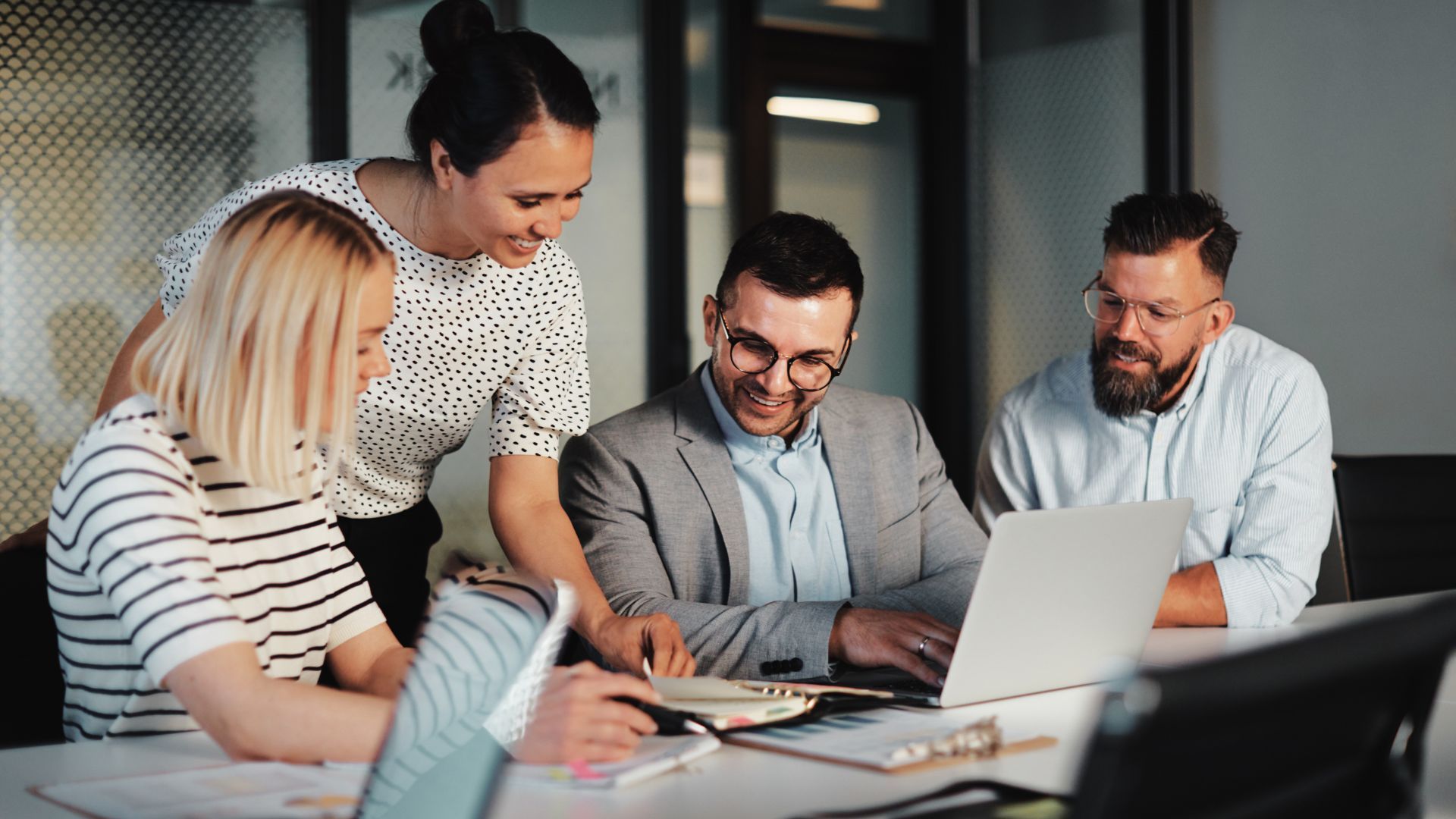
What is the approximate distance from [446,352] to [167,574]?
32.4 inches

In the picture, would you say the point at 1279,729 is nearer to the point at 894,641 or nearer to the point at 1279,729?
the point at 1279,729

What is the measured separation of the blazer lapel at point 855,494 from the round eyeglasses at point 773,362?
0.15m

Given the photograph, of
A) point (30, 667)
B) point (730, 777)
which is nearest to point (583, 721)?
point (730, 777)

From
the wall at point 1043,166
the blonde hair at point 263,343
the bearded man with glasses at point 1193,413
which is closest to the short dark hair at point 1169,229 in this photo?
the bearded man with glasses at point 1193,413

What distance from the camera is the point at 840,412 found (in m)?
2.36

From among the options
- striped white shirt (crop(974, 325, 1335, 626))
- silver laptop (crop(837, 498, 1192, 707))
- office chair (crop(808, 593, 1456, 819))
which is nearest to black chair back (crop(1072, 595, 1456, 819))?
office chair (crop(808, 593, 1456, 819))

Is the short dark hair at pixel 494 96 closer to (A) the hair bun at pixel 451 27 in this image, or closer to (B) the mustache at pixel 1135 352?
(A) the hair bun at pixel 451 27

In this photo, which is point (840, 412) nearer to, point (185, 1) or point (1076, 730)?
point (1076, 730)

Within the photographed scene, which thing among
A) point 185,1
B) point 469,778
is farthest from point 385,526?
point 185,1

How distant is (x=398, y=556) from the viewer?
2242 mm

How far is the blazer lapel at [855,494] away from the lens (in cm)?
224

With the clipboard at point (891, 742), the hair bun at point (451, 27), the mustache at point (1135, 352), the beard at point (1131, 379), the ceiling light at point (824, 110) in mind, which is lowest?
the clipboard at point (891, 742)

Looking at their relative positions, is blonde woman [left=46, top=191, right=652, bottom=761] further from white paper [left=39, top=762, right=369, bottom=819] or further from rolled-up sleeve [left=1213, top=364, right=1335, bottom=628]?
rolled-up sleeve [left=1213, top=364, right=1335, bottom=628]

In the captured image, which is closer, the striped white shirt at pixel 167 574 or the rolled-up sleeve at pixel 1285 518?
the striped white shirt at pixel 167 574
